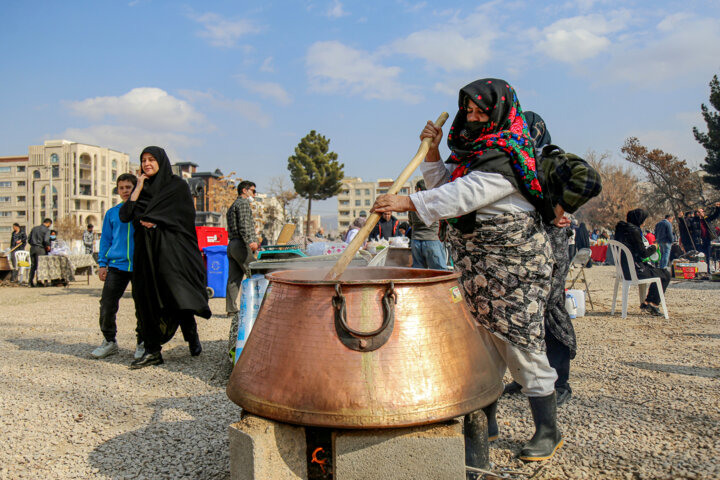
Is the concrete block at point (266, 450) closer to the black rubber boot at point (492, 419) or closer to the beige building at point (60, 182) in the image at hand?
the black rubber boot at point (492, 419)

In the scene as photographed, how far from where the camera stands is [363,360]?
1.71 meters

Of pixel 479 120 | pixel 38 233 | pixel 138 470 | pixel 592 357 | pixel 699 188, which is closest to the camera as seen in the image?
pixel 479 120

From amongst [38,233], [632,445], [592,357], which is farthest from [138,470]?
[38,233]

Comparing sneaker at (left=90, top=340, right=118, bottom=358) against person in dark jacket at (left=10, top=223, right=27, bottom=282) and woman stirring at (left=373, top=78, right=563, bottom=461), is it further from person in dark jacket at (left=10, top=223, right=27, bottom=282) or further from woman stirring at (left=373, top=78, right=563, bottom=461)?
person in dark jacket at (left=10, top=223, right=27, bottom=282)

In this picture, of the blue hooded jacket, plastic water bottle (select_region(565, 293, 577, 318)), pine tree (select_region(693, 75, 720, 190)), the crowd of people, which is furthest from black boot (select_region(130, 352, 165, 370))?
pine tree (select_region(693, 75, 720, 190))

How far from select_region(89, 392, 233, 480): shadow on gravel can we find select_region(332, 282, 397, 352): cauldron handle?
125cm

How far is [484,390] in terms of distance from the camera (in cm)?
189

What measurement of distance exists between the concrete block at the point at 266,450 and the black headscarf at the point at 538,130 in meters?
2.15

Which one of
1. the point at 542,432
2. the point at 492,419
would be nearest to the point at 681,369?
the point at 542,432

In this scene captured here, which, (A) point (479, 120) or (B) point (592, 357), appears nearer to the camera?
(A) point (479, 120)

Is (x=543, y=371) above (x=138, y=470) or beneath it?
above

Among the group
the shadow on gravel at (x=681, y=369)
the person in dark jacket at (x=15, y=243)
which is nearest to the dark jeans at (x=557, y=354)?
the shadow on gravel at (x=681, y=369)

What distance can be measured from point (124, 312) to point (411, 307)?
8058 mm

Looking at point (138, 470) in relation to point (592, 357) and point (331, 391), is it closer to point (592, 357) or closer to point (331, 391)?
point (331, 391)
